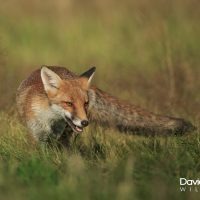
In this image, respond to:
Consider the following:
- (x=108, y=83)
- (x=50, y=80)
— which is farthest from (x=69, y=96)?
(x=108, y=83)

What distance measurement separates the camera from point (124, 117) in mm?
8641

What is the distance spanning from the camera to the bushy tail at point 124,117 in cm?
839

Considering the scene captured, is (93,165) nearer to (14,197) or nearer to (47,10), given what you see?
(14,197)

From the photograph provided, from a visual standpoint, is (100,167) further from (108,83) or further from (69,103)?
(108,83)

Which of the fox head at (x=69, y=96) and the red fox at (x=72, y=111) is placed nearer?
the fox head at (x=69, y=96)

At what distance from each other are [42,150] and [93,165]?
0.76m

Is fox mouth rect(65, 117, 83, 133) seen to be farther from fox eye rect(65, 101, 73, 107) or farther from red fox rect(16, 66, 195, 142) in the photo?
fox eye rect(65, 101, 73, 107)

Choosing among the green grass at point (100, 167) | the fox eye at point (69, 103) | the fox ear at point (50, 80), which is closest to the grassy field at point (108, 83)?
the green grass at point (100, 167)

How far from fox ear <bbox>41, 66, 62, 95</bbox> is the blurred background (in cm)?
203

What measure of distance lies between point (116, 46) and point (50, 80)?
7159 mm

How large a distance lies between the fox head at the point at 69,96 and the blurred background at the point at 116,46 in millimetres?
2053

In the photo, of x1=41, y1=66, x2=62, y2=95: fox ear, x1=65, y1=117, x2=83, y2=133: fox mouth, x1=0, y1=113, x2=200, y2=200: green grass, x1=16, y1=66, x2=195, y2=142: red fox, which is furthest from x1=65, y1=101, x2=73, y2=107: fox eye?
x1=0, y1=113, x2=200, y2=200: green grass

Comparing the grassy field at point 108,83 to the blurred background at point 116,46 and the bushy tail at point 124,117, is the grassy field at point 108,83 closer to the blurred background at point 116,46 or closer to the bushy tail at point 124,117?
the blurred background at point 116,46

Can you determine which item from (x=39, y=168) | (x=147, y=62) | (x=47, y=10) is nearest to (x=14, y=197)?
(x=39, y=168)
